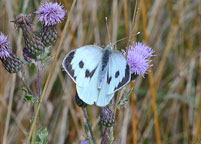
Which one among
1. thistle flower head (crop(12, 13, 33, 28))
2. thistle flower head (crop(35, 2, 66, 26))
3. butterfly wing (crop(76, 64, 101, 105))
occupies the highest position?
thistle flower head (crop(35, 2, 66, 26))

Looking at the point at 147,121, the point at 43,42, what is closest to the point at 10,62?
the point at 43,42

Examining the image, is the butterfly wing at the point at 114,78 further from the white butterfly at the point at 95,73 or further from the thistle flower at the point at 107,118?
the thistle flower at the point at 107,118

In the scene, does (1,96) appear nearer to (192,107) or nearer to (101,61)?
(101,61)

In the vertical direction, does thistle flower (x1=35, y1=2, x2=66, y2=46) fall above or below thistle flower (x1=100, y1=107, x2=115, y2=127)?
above

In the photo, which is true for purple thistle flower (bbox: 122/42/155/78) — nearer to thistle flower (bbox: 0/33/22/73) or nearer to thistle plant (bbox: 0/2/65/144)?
thistle plant (bbox: 0/2/65/144)

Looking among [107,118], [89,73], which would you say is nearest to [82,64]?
[89,73]

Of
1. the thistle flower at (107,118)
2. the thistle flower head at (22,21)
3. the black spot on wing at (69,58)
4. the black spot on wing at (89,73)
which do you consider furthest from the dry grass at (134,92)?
the black spot on wing at (69,58)

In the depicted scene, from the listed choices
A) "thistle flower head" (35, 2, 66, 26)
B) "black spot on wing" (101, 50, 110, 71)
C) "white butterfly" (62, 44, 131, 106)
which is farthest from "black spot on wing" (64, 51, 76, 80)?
"thistle flower head" (35, 2, 66, 26)

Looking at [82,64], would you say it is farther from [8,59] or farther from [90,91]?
[8,59]
